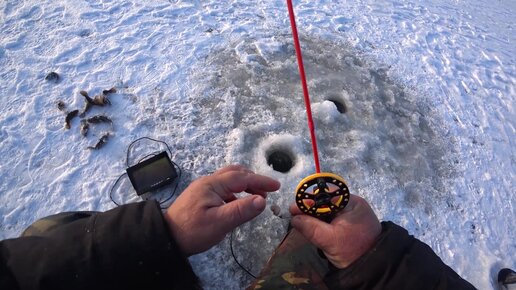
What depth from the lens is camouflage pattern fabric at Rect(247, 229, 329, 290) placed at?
1.68 m

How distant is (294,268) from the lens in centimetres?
179

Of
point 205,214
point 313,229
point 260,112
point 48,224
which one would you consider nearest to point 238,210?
point 205,214

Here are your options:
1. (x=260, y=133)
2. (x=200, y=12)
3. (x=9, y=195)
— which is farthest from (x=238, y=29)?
(x=9, y=195)

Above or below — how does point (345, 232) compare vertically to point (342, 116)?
above

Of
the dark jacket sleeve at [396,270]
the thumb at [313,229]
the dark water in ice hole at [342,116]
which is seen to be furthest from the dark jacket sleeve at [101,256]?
the dark water in ice hole at [342,116]

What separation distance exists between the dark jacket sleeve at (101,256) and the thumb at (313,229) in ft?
2.15

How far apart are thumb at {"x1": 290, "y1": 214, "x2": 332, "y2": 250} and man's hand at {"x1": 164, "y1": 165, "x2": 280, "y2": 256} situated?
0.28 metres

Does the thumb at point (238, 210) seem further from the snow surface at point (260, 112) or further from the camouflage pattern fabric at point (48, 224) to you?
the camouflage pattern fabric at point (48, 224)

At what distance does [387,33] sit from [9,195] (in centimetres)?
449

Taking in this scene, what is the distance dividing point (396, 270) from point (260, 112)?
1.94 m

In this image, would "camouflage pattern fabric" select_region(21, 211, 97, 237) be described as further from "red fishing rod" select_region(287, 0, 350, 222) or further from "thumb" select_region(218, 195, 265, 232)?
"red fishing rod" select_region(287, 0, 350, 222)

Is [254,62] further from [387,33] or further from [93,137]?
[387,33]

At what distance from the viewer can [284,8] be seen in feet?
14.2

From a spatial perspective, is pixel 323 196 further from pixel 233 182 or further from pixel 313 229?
pixel 233 182
